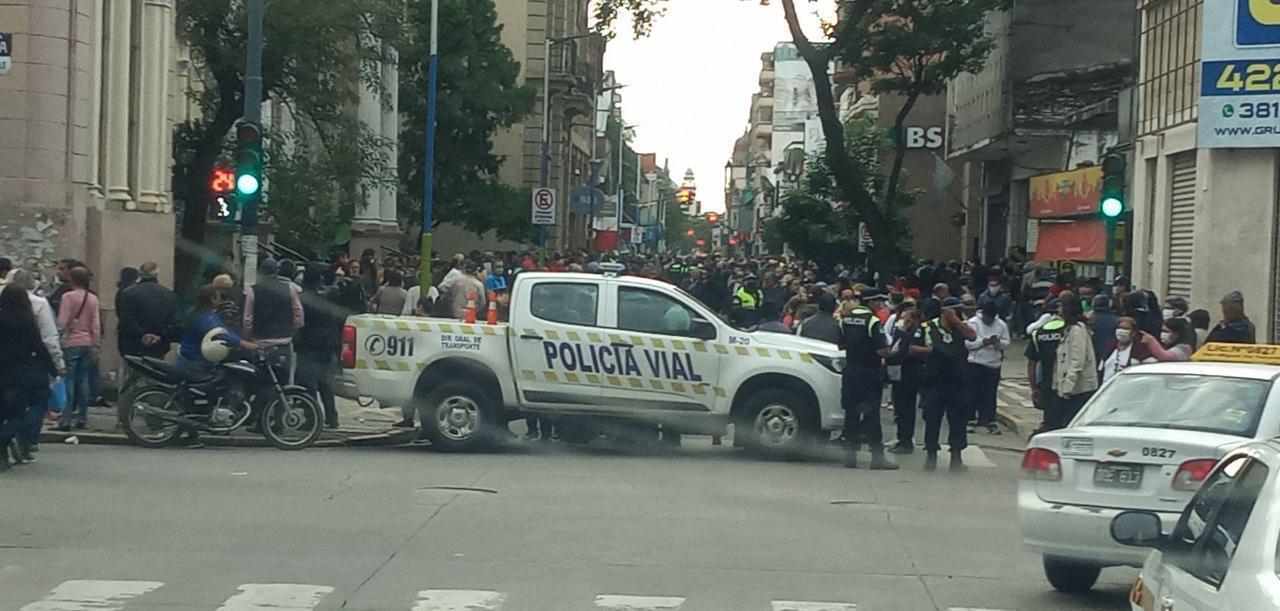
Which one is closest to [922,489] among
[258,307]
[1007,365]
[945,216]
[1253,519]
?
[258,307]

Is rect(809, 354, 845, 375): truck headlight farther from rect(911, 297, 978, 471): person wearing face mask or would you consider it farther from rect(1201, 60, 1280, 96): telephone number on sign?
A: rect(1201, 60, 1280, 96): telephone number on sign

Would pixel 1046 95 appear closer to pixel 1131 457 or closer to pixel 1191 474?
pixel 1131 457

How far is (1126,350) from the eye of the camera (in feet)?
59.4

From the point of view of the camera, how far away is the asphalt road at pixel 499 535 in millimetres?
10406

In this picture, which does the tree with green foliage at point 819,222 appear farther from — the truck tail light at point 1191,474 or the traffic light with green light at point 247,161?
the truck tail light at point 1191,474

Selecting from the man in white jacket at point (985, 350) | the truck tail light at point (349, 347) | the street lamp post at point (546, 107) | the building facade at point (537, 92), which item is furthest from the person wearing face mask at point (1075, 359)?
the building facade at point (537, 92)

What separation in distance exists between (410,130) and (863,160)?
1402 cm

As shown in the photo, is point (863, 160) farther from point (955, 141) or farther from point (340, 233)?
point (340, 233)

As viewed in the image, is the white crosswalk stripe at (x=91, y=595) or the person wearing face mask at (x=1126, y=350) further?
the person wearing face mask at (x=1126, y=350)

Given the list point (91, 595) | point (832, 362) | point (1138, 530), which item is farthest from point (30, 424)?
point (1138, 530)

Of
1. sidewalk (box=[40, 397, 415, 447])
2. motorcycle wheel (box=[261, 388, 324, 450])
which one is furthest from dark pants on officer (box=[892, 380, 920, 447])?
motorcycle wheel (box=[261, 388, 324, 450])

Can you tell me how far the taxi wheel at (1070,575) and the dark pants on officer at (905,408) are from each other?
24.1 feet

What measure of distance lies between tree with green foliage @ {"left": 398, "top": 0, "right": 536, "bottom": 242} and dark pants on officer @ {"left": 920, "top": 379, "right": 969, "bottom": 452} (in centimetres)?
3484

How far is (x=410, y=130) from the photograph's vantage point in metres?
53.9
